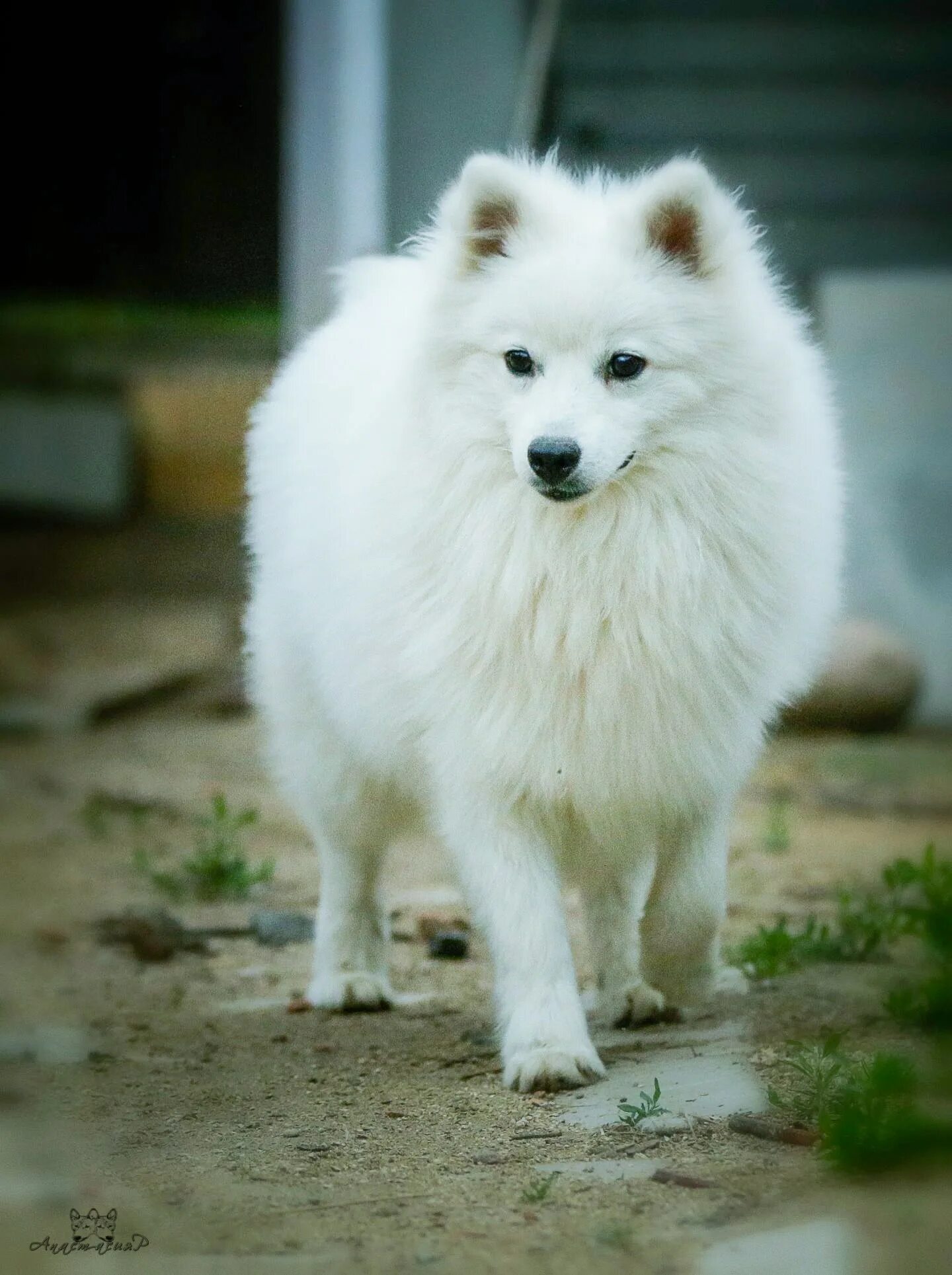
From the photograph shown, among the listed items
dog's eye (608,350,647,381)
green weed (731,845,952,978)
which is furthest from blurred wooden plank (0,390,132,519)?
dog's eye (608,350,647,381)

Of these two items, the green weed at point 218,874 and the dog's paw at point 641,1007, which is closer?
the dog's paw at point 641,1007

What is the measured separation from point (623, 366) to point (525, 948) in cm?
125

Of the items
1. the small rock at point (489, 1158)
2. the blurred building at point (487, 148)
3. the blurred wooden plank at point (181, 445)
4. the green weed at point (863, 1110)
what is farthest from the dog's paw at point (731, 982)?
the blurred wooden plank at point (181, 445)

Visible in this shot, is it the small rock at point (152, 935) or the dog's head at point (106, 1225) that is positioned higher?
the dog's head at point (106, 1225)

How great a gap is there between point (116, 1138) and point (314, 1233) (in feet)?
2.19

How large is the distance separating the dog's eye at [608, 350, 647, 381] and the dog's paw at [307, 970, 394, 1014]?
Answer: 1744 mm

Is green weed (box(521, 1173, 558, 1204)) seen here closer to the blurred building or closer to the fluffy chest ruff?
the fluffy chest ruff

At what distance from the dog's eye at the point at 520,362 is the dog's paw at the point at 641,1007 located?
150cm

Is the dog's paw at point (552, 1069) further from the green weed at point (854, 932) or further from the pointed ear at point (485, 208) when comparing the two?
the pointed ear at point (485, 208)

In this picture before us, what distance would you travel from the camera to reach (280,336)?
512cm

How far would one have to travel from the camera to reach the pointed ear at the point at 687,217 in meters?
3.34

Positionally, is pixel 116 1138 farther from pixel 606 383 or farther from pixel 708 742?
pixel 606 383

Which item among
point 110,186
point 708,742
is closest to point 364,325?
point 708,742

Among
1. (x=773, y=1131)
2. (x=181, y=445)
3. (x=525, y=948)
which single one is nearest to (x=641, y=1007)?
(x=525, y=948)
